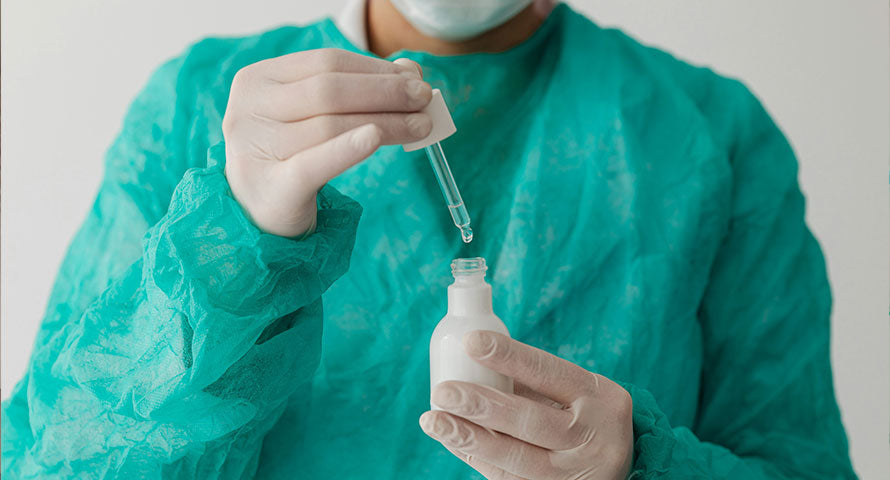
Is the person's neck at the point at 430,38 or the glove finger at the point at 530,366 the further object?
the person's neck at the point at 430,38

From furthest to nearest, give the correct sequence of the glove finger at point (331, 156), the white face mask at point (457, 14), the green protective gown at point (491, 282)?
the white face mask at point (457, 14), the green protective gown at point (491, 282), the glove finger at point (331, 156)

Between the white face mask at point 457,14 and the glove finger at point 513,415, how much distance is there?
1.39 ft

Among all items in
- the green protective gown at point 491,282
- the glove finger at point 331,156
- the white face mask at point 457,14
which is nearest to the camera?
the glove finger at point 331,156

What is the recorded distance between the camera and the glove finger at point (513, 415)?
603mm

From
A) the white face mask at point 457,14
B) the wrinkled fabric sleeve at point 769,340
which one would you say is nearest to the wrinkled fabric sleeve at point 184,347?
the white face mask at point 457,14

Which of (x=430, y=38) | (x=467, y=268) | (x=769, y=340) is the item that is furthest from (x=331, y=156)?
(x=769, y=340)

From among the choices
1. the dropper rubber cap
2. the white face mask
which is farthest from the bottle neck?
the white face mask

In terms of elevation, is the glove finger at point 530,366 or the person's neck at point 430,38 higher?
the person's neck at point 430,38

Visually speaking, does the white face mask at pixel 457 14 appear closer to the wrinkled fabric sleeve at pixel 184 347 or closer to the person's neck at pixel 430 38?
the person's neck at pixel 430 38

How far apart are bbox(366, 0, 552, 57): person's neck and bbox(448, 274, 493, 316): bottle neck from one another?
0.37 metres

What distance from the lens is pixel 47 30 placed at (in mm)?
1227

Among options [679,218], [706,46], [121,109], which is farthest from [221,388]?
[706,46]

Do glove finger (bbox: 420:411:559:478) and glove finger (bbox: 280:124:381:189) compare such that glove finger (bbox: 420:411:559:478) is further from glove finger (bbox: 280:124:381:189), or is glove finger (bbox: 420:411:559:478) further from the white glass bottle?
glove finger (bbox: 280:124:381:189)

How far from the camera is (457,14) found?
845 millimetres
